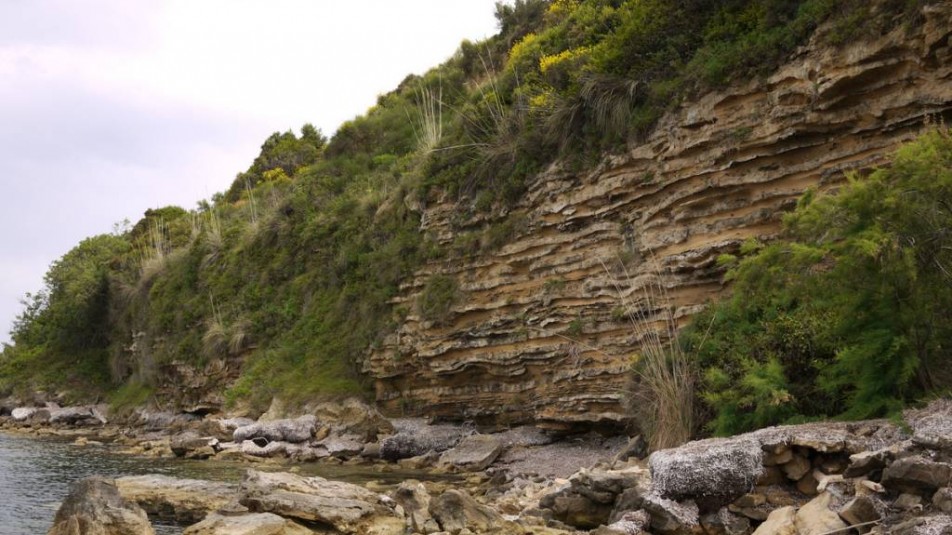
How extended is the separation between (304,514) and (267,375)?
16208 mm

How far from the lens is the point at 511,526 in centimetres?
849

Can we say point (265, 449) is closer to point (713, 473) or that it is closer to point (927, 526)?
point (713, 473)

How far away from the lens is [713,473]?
729 centimetres

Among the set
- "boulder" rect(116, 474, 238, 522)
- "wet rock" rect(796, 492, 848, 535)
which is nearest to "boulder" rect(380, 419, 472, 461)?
"boulder" rect(116, 474, 238, 522)

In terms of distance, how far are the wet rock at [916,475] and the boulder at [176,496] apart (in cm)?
836

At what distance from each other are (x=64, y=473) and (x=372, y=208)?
42.4 ft

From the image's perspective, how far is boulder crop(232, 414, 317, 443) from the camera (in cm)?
1975

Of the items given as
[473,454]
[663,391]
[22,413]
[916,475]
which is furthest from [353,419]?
[22,413]

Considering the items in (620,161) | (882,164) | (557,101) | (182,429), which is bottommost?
(182,429)

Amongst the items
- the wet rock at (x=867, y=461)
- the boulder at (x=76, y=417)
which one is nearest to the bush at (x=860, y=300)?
the wet rock at (x=867, y=461)

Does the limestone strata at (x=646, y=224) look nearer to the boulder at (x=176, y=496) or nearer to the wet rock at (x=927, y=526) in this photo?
the boulder at (x=176, y=496)

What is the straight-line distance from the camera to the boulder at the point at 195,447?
1891cm

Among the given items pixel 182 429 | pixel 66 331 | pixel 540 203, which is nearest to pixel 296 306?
pixel 182 429

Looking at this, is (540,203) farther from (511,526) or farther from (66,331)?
(66,331)
